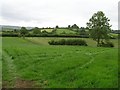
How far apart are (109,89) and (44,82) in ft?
15.9

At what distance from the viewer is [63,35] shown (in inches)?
4604

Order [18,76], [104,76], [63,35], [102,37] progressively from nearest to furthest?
[104,76] → [18,76] → [102,37] → [63,35]

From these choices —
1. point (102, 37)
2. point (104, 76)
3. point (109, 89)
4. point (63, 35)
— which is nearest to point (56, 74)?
point (104, 76)

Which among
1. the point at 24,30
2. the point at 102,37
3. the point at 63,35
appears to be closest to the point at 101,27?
the point at 102,37

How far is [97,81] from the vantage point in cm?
1745

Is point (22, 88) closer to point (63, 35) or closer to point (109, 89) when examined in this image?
point (109, 89)

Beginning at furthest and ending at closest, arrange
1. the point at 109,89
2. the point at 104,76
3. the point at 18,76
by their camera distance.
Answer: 1. the point at 18,76
2. the point at 104,76
3. the point at 109,89

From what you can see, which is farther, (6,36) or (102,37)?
(6,36)

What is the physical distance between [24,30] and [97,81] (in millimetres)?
106921

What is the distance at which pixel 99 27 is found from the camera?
313 feet

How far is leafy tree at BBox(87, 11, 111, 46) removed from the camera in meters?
94.4

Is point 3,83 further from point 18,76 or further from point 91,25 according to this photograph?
point 91,25

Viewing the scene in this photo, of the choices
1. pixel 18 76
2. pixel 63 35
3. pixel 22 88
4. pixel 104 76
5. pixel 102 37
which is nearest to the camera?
pixel 22 88

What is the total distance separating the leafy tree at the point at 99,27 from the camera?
9438 cm
